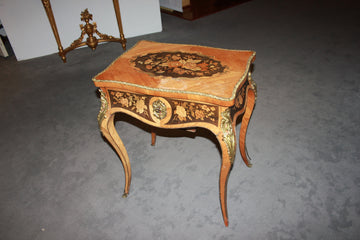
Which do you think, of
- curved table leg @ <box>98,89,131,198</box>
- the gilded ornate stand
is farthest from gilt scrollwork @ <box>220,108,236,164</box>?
the gilded ornate stand

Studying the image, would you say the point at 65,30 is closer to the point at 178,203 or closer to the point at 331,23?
the point at 178,203

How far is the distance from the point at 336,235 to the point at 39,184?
199cm

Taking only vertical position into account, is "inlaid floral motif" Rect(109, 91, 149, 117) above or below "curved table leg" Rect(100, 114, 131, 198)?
above

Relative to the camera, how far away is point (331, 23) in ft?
14.1

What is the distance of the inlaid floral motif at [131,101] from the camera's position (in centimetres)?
143

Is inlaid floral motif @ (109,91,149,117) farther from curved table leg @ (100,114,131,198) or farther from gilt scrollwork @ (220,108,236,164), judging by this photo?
gilt scrollwork @ (220,108,236,164)

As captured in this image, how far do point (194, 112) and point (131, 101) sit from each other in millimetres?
363

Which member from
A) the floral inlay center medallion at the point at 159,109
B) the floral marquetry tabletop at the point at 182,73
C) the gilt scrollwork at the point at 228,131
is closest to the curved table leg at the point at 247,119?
the floral marquetry tabletop at the point at 182,73

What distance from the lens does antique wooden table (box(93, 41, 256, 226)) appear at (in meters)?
1.29

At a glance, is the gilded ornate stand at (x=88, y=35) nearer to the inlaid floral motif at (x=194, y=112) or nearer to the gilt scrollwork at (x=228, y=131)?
the inlaid floral motif at (x=194, y=112)

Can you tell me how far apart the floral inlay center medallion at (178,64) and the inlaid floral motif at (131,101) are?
166 millimetres

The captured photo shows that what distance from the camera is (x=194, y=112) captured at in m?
1.33

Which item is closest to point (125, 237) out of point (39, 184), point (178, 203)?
point (178, 203)

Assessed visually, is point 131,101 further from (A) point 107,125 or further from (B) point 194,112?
(B) point 194,112
